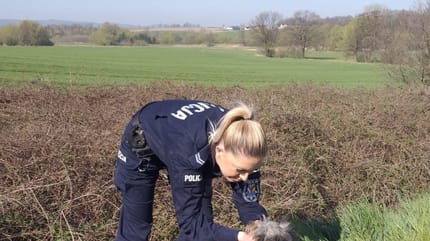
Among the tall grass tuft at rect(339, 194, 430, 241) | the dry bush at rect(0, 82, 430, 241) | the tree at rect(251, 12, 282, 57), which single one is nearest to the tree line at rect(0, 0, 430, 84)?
the tree at rect(251, 12, 282, 57)

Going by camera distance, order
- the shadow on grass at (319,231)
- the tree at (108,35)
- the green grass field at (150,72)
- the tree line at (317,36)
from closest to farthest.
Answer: the shadow on grass at (319,231), the tree line at (317,36), the green grass field at (150,72), the tree at (108,35)

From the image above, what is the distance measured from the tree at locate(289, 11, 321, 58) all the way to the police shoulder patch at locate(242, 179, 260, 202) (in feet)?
229

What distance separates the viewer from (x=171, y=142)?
2.98m

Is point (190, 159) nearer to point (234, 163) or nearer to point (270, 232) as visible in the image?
point (234, 163)

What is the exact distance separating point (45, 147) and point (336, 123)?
439cm

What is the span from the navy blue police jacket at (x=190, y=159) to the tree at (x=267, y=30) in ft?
232

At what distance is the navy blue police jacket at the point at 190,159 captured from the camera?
2844mm

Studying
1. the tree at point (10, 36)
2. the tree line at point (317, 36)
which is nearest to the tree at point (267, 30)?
the tree line at point (317, 36)

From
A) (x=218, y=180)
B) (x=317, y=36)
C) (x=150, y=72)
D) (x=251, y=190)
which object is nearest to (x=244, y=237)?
(x=251, y=190)

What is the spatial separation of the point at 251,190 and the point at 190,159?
596 mm

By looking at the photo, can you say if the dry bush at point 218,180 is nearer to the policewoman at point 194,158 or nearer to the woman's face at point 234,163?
the policewoman at point 194,158

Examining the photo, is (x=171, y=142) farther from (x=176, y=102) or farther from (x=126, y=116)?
(x=126, y=116)

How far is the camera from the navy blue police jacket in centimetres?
284

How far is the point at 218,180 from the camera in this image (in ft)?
17.9
